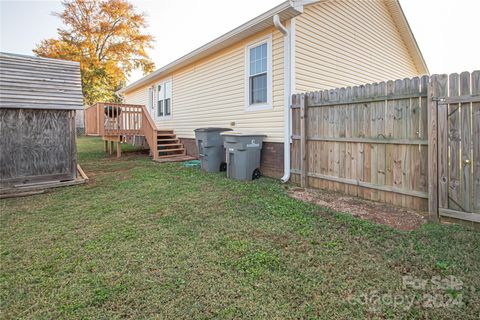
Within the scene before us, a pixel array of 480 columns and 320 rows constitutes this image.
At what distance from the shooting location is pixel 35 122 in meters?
5.87

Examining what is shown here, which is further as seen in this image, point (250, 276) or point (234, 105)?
point (234, 105)

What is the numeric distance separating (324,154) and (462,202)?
93.2 inches

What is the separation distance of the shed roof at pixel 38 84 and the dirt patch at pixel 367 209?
5.63 meters

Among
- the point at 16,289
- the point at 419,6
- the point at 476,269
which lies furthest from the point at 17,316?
the point at 419,6

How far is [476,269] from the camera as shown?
8.02 ft

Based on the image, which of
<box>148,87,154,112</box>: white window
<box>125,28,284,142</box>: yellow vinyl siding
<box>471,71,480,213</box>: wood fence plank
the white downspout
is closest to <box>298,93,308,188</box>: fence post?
the white downspout

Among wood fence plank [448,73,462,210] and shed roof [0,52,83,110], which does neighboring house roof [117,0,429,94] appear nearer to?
wood fence plank [448,73,462,210]

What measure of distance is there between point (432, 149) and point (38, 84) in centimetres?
788

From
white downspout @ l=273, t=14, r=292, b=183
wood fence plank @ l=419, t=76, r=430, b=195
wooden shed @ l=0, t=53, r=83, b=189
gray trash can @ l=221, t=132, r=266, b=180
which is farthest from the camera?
gray trash can @ l=221, t=132, r=266, b=180

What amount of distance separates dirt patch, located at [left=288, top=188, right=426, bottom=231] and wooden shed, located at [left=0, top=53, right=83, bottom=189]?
5350mm

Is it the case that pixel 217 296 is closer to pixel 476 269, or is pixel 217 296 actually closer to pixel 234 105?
pixel 476 269

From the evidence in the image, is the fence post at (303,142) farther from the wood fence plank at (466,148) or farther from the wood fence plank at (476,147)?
the wood fence plank at (476,147)

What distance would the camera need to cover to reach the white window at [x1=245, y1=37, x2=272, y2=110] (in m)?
6.64

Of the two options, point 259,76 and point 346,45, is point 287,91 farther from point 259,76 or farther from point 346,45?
point 346,45
